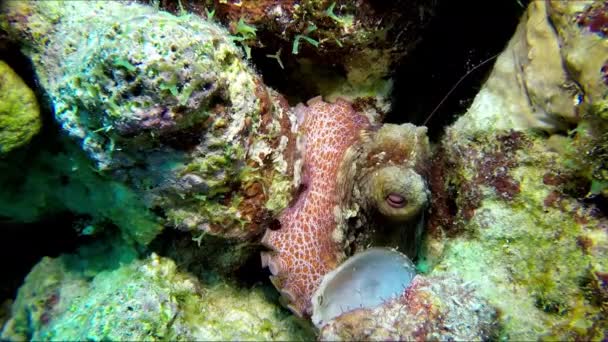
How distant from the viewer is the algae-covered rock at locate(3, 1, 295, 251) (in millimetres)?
1903

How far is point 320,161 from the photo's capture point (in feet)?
9.14

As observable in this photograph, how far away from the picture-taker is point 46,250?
13.7 ft

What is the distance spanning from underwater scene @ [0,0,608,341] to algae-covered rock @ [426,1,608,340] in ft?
0.04

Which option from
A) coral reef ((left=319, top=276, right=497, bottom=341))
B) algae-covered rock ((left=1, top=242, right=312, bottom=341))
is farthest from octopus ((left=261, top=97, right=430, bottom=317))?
coral reef ((left=319, top=276, right=497, bottom=341))

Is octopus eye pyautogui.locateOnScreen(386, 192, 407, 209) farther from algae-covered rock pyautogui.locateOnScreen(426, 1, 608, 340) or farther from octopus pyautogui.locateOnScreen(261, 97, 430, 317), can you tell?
algae-covered rock pyautogui.locateOnScreen(426, 1, 608, 340)

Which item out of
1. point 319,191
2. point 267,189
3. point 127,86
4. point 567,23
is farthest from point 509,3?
point 127,86

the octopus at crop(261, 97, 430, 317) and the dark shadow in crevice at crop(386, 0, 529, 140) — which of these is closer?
the octopus at crop(261, 97, 430, 317)

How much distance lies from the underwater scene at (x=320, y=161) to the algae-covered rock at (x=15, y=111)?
0.4 inches

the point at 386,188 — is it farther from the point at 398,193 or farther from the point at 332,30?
the point at 332,30

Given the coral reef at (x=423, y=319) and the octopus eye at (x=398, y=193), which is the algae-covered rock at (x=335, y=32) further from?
the coral reef at (x=423, y=319)

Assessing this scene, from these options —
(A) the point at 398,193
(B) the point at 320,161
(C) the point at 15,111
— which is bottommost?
(C) the point at 15,111

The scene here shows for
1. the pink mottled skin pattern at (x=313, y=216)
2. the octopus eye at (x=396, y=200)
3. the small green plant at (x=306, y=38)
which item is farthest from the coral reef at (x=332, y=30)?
the octopus eye at (x=396, y=200)

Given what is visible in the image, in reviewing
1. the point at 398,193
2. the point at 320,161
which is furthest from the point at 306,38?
the point at 398,193

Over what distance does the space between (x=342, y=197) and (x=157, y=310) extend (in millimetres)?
1503
